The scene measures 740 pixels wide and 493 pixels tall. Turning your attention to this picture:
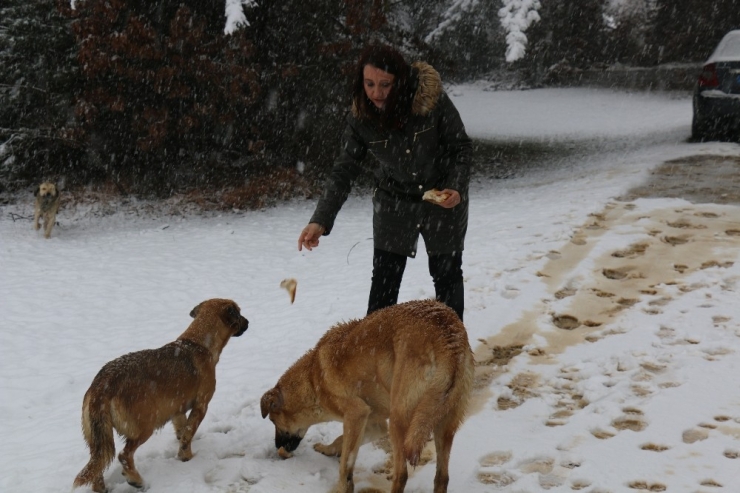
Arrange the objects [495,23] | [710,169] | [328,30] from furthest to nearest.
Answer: [495,23] → [328,30] → [710,169]

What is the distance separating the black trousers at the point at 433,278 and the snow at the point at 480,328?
779 millimetres

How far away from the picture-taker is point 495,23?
18062 mm

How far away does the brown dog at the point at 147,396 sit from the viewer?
3693 millimetres

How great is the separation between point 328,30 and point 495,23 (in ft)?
20.7

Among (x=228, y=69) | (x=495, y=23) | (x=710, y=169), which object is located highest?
(x=495, y=23)

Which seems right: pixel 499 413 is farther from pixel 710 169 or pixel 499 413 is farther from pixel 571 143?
pixel 571 143

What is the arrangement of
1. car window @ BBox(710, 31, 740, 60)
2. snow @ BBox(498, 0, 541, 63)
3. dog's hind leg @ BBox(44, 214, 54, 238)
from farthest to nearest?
Result: car window @ BBox(710, 31, 740, 60) < dog's hind leg @ BBox(44, 214, 54, 238) < snow @ BBox(498, 0, 541, 63)

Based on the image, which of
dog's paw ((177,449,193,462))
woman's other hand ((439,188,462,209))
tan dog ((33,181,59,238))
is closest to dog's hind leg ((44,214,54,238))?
Answer: tan dog ((33,181,59,238))

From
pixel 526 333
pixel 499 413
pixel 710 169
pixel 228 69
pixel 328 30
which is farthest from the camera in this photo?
pixel 328 30

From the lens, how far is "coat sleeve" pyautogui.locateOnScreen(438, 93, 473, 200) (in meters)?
4.29

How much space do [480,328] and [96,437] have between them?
137 inches

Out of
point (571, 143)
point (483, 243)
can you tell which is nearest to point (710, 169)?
point (483, 243)

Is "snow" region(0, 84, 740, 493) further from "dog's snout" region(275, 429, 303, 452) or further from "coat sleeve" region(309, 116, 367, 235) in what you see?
"coat sleeve" region(309, 116, 367, 235)

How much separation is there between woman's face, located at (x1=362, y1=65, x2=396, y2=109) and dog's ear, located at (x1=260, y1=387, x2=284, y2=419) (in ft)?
6.35
